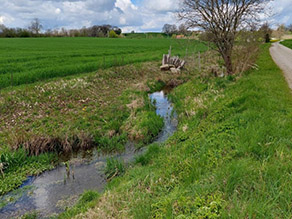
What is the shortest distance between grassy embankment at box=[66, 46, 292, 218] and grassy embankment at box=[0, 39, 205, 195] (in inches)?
88.9

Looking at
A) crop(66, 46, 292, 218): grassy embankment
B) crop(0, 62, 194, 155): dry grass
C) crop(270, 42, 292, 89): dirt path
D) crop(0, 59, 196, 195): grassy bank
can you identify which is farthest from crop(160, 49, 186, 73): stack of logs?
crop(66, 46, 292, 218): grassy embankment

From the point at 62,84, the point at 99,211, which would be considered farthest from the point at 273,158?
the point at 62,84

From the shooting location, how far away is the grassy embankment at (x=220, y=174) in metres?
3.55

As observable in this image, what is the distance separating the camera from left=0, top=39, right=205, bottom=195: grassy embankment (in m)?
7.23

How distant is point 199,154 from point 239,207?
2166 mm

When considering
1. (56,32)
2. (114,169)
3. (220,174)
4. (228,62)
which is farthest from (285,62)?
(56,32)

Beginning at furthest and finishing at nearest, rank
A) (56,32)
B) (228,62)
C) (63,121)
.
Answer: (56,32) < (228,62) < (63,121)

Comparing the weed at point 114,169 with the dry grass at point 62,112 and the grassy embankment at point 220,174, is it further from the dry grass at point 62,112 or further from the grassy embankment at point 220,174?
the dry grass at point 62,112

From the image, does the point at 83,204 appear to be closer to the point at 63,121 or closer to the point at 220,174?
the point at 220,174

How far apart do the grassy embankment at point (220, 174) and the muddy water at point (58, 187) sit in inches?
28.8

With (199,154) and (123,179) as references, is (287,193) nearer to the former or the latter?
(199,154)

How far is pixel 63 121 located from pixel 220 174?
7228 millimetres

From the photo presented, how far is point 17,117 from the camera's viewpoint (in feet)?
→ 31.3

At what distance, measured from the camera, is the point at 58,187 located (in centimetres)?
630
